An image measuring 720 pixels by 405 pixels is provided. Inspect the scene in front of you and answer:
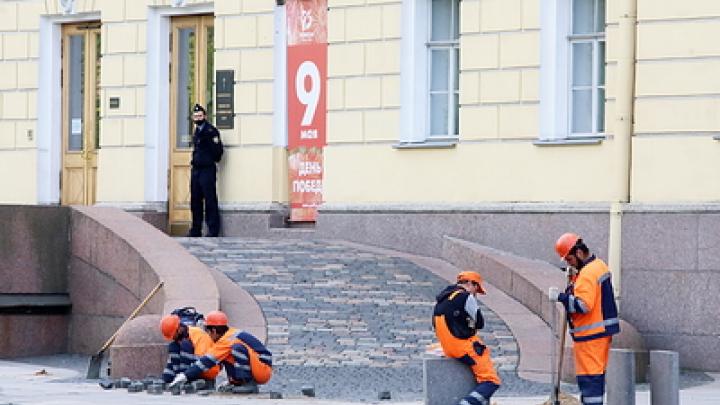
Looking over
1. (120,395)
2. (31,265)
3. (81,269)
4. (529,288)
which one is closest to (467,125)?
(529,288)

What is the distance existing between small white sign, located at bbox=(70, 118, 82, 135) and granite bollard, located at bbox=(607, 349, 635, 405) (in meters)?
17.2

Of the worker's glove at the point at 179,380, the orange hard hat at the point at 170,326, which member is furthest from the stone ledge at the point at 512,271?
the worker's glove at the point at 179,380

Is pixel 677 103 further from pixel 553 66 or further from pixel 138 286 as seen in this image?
pixel 138 286

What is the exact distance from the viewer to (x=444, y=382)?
1759 cm

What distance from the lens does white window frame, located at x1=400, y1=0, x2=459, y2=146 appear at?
27.9m

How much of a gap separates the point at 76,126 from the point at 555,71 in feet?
31.4

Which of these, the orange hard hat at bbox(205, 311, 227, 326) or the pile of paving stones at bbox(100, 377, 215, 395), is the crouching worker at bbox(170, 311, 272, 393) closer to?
the orange hard hat at bbox(205, 311, 227, 326)

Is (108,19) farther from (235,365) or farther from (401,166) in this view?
(235,365)

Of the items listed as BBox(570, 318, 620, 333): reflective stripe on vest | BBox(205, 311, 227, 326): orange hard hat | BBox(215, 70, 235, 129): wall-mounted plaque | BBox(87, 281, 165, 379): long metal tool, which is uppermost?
BBox(215, 70, 235, 129): wall-mounted plaque

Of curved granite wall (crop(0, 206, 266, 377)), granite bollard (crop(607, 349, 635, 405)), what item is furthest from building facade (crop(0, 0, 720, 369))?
granite bollard (crop(607, 349, 635, 405))

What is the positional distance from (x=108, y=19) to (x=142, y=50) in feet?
2.92

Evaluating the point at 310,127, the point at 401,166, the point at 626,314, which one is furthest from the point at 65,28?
the point at 626,314

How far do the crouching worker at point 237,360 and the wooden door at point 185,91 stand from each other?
35.3ft

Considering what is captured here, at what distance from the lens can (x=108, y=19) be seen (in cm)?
3178
